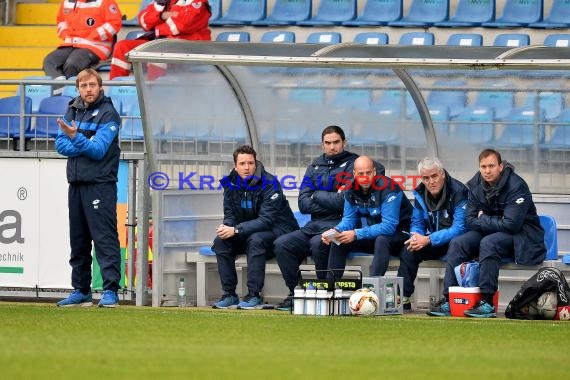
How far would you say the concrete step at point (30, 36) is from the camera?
2186cm

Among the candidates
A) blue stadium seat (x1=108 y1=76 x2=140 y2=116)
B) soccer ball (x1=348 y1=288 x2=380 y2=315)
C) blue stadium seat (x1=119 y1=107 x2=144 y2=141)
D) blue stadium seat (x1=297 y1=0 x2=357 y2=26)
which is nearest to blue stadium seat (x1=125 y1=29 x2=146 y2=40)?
blue stadium seat (x1=297 y1=0 x2=357 y2=26)

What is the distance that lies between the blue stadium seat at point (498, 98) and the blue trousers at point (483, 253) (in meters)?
1.43

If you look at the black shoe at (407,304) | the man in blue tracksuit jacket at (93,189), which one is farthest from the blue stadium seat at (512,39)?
the man in blue tracksuit jacket at (93,189)

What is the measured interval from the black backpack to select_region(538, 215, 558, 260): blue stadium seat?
760mm

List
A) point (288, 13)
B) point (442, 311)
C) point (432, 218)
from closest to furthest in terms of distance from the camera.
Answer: point (442, 311) < point (432, 218) < point (288, 13)

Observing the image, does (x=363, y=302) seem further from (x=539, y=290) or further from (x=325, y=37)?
(x=325, y=37)

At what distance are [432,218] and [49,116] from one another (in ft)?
15.7

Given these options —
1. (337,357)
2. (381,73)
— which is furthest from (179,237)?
(337,357)

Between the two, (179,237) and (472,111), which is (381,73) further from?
(179,237)

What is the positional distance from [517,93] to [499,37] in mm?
5637

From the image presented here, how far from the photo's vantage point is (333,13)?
2053 cm

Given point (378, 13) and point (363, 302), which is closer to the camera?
point (363, 302)

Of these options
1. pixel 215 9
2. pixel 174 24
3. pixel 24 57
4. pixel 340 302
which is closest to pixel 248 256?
pixel 340 302

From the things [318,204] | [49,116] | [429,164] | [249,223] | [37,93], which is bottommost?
[249,223]
